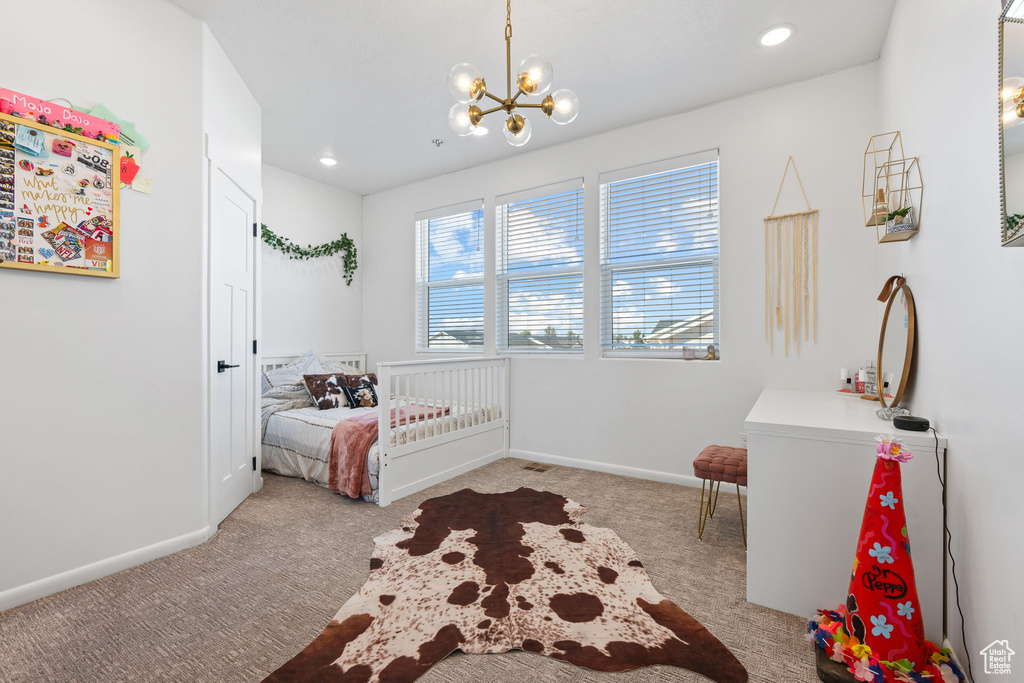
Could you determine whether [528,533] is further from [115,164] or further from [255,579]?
[115,164]

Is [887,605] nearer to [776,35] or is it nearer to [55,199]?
[776,35]

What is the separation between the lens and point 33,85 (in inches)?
68.8

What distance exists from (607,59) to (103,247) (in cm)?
259

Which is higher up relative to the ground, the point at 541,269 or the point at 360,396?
the point at 541,269

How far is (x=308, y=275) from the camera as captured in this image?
446cm

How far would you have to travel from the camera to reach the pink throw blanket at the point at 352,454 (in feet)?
9.25

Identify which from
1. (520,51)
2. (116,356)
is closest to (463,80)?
(520,51)

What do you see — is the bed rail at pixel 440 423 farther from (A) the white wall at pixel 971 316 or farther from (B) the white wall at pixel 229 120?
(A) the white wall at pixel 971 316

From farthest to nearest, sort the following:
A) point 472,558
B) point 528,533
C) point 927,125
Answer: point 528,533
point 472,558
point 927,125

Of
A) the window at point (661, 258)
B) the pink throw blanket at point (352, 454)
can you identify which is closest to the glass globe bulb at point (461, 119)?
the pink throw blanket at point (352, 454)

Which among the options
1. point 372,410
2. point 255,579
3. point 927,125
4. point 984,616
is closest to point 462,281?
point 372,410

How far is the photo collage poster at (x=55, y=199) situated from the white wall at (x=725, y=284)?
8.33ft

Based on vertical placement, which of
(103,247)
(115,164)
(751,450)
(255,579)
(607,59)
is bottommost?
(255,579)

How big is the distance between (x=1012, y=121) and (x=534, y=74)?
4.31ft
